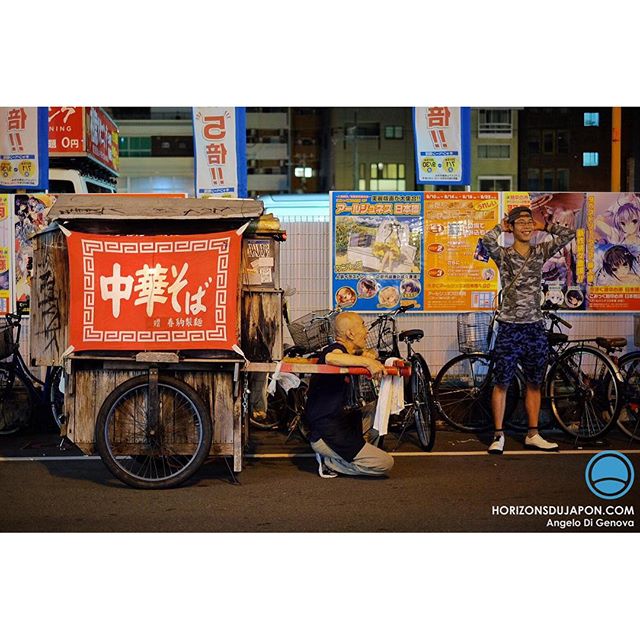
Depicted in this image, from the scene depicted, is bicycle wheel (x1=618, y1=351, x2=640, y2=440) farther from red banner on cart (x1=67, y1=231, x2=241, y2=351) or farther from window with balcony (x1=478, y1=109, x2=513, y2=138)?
window with balcony (x1=478, y1=109, x2=513, y2=138)

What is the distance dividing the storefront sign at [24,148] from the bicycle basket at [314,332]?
5163 mm

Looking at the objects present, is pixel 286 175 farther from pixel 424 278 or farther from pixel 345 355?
pixel 345 355

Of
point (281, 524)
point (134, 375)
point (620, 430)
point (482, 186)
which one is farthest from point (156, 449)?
point (482, 186)

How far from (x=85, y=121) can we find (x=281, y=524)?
33.1ft

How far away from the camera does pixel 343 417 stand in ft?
24.1

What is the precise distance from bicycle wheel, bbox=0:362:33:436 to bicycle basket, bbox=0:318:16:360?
0.24 m

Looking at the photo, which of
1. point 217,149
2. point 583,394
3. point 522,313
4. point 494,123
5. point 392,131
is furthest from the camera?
point 392,131

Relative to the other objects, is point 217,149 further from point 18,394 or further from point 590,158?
point 590,158

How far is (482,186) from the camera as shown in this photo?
170 ft

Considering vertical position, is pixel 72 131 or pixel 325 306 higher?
pixel 72 131

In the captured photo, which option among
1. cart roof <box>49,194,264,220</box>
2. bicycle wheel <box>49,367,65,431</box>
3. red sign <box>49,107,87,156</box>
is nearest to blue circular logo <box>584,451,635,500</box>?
cart roof <box>49,194,264,220</box>

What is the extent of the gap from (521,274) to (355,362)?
88.9 inches

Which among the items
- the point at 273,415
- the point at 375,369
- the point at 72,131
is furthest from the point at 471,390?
the point at 72,131

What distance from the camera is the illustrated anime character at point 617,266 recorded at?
1132cm
